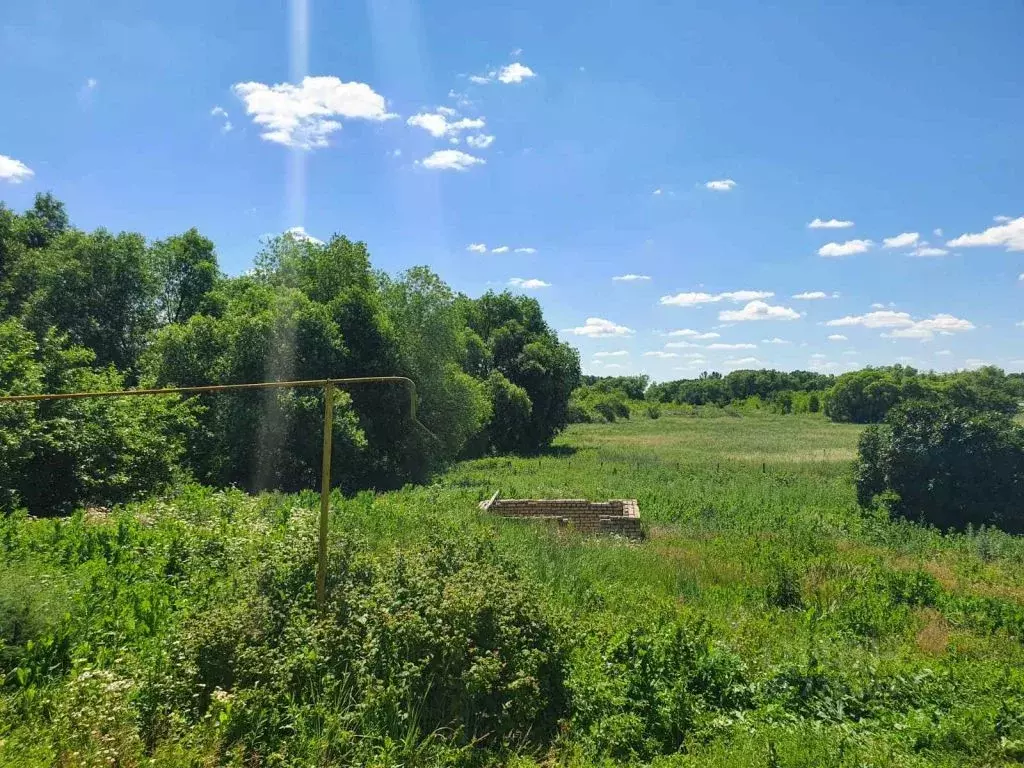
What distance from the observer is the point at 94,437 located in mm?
12445

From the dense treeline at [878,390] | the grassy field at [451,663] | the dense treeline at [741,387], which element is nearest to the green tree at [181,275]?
the grassy field at [451,663]

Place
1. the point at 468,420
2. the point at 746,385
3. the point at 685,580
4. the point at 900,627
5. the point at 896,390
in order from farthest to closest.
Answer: the point at 746,385, the point at 896,390, the point at 468,420, the point at 685,580, the point at 900,627

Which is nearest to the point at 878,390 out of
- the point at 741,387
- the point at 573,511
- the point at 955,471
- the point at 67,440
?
the point at 741,387

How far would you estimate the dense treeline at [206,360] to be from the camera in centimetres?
1246

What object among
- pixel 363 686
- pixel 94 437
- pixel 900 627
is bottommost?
pixel 900 627

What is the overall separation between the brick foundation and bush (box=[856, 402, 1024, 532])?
10644 millimetres

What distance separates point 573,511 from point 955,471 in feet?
46.7

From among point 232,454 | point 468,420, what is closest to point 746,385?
point 468,420

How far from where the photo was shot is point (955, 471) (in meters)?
19.4

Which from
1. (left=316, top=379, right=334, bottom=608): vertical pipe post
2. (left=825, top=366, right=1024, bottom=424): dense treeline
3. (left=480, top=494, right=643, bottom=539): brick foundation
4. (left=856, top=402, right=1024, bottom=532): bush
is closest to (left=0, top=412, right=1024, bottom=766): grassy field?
(left=316, top=379, right=334, bottom=608): vertical pipe post

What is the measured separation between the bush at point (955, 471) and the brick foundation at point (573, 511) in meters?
10.6

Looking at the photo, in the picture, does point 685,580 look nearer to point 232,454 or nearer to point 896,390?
point 232,454

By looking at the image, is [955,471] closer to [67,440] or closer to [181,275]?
[67,440]

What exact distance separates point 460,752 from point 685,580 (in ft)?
19.6
